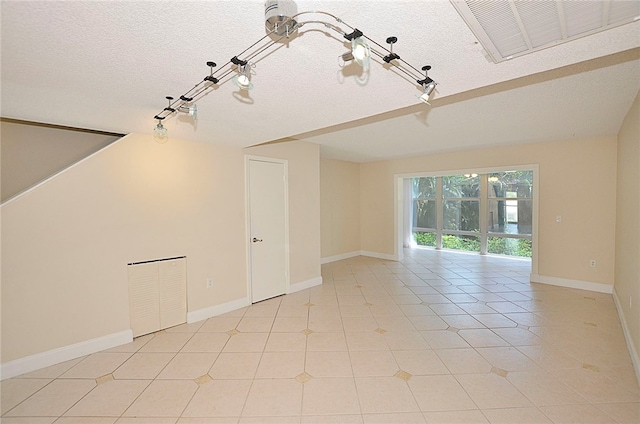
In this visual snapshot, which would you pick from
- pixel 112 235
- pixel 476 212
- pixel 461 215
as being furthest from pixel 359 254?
pixel 112 235

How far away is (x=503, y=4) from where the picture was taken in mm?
1055

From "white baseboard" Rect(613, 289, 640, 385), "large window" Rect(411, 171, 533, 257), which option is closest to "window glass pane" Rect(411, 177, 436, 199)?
"large window" Rect(411, 171, 533, 257)

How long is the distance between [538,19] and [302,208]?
380 centimetres

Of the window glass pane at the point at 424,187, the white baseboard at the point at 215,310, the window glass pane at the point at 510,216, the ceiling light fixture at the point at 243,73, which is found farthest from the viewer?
the window glass pane at the point at 424,187

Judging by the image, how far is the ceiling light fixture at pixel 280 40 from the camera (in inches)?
41.1

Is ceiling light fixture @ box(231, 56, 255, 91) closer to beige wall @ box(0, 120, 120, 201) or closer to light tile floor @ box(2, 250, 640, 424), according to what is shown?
light tile floor @ box(2, 250, 640, 424)

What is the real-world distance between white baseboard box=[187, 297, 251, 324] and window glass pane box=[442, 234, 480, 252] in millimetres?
6682

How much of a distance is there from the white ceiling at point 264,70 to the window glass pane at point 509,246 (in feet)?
15.3

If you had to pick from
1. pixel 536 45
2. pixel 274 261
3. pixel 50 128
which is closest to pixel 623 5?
pixel 536 45

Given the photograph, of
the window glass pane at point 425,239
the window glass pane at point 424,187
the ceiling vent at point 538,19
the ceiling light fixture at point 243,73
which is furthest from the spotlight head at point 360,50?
the window glass pane at point 425,239

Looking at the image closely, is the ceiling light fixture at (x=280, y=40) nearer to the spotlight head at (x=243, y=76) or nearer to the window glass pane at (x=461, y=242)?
the spotlight head at (x=243, y=76)

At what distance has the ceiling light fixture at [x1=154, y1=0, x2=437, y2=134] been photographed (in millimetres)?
1044

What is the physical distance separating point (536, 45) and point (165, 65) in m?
1.90

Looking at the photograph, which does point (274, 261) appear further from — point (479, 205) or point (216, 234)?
point (479, 205)
